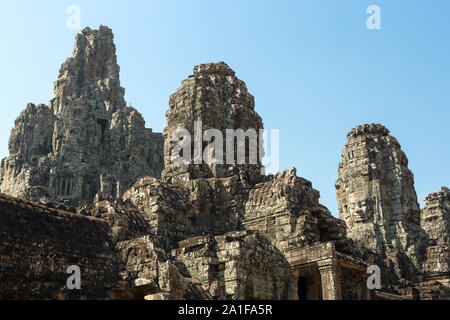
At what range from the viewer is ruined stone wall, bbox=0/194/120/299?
Result: 15383 mm

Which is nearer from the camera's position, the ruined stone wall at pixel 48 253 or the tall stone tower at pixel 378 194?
the ruined stone wall at pixel 48 253

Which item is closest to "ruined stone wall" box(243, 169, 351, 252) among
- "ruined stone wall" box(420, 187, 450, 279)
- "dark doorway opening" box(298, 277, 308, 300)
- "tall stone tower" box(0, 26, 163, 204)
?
"dark doorway opening" box(298, 277, 308, 300)

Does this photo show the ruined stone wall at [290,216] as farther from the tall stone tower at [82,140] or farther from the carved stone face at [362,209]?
the tall stone tower at [82,140]

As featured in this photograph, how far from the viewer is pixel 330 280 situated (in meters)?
20.3

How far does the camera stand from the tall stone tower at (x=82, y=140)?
83000 millimetres

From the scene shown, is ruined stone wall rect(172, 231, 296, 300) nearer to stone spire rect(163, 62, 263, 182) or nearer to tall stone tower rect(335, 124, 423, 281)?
stone spire rect(163, 62, 263, 182)

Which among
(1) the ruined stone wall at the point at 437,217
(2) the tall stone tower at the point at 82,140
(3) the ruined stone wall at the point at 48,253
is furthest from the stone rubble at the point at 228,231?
(2) the tall stone tower at the point at 82,140

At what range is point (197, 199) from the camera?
78.8ft

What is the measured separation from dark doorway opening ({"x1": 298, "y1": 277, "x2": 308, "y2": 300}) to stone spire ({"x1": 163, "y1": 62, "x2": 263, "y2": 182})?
17.0 feet

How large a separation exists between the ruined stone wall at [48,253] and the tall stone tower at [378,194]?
946 inches

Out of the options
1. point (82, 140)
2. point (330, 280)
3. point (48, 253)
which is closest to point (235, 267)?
point (330, 280)

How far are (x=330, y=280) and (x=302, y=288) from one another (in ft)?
8.93
